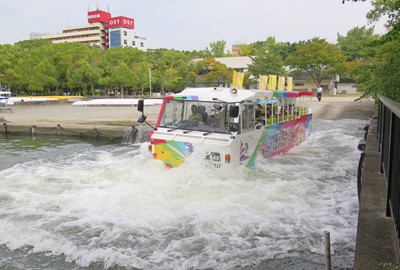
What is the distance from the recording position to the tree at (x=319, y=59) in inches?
1881

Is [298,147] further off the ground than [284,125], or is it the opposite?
[284,125]

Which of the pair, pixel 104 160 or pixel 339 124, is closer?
pixel 104 160

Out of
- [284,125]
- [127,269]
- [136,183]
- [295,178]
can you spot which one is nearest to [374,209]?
[127,269]

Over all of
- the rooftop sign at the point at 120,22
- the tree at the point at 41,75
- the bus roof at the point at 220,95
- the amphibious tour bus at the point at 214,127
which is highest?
the rooftop sign at the point at 120,22

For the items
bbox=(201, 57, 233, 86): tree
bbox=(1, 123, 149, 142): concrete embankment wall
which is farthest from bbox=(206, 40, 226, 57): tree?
bbox=(1, 123, 149, 142): concrete embankment wall

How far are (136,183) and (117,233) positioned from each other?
8.25ft

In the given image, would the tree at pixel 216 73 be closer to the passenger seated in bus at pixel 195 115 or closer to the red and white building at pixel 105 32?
the passenger seated in bus at pixel 195 115

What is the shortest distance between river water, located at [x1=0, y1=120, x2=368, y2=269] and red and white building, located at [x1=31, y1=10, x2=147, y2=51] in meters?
130

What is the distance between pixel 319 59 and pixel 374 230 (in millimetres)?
49020

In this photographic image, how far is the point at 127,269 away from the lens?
15.1 feet

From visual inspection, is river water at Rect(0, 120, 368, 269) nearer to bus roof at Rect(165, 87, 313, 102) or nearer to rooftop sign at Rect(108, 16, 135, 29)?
bus roof at Rect(165, 87, 313, 102)

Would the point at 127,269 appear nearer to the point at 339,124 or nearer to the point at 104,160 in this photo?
the point at 104,160

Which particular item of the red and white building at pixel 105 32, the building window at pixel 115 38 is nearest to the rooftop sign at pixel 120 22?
the red and white building at pixel 105 32

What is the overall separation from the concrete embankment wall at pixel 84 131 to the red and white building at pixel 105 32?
118803mm
